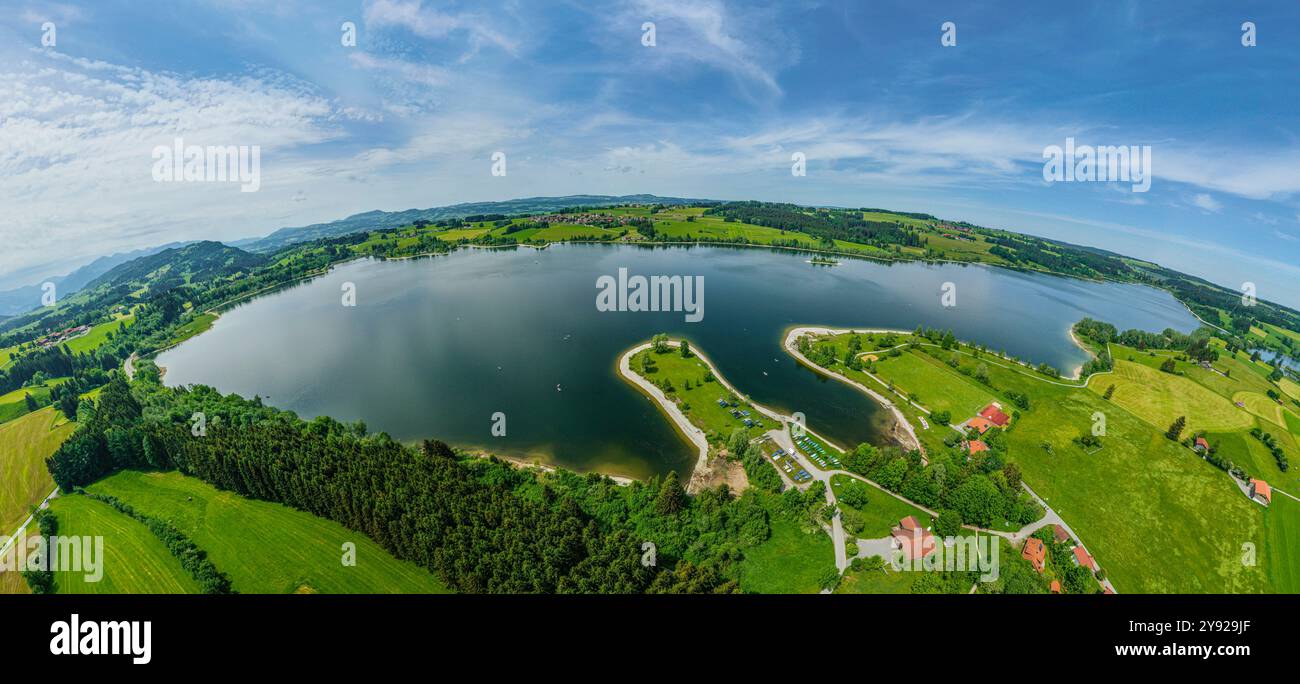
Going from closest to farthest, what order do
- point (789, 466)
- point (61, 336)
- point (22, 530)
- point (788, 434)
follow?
point (22, 530) < point (789, 466) < point (788, 434) < point (61, 336)

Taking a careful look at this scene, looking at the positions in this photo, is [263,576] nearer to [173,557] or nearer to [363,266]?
Result: [173,557]

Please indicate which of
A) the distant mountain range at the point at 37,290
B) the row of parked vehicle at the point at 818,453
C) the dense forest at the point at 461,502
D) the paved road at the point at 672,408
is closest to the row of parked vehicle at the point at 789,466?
the row of parked vehicle at the point at 818,453

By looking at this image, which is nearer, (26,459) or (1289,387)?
(26,459)

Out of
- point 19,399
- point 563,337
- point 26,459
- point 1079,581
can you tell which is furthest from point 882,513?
point 19,399

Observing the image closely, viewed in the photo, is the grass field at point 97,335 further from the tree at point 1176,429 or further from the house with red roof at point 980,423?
the tree at point 1176,429

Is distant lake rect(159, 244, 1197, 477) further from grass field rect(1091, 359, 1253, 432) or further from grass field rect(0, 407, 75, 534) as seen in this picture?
grass field rect(0, 407, 75, 534)

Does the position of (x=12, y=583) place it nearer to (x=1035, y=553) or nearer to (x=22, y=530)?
(x=22, y=530)

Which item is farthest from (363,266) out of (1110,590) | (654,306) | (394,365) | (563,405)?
(1110,590)
